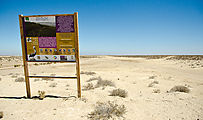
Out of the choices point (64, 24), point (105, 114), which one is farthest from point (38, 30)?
point (105, 114)

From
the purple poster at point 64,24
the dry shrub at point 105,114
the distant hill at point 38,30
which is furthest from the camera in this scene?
the distant hill at point 38,30

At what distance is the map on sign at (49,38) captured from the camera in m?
4.90

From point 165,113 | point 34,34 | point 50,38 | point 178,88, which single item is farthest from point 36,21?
point 178,88

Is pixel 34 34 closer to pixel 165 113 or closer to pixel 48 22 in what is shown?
pixel 48 22

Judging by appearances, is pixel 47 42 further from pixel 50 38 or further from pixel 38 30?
pixel 38 30

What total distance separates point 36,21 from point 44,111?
3588mm

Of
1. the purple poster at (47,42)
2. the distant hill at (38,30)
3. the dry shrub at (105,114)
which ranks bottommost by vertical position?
the dry shrub at (105,114)

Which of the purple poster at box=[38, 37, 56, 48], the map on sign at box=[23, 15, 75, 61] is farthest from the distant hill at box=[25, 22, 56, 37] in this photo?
the purple poster at box=[38, 37, 56, 48]

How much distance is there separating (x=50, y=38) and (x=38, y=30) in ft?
2.06

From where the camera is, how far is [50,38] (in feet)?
16.6

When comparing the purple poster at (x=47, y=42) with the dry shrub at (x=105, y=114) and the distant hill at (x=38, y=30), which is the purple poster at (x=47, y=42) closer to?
the distant hill at (x=38, y=30)

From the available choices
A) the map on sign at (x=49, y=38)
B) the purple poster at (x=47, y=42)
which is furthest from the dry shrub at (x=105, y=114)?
the purple poster at (x=47, y=42)

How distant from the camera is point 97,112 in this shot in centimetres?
386

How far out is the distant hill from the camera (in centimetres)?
500
